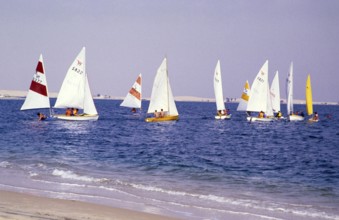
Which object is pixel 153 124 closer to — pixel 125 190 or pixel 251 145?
pixel 251 145

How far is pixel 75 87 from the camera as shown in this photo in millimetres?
61812

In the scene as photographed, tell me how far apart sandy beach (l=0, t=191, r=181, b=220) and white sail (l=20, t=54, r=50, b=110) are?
4557cm

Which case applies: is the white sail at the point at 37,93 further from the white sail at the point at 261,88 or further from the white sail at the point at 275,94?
the white sail at the point at 275,94

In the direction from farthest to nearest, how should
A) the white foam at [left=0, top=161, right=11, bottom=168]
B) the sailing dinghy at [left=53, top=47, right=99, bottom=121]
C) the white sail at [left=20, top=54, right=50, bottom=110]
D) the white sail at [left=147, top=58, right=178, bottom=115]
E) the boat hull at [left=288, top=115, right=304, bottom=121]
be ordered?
the boat hull at [left=288, top=115, right=304, bottom=121] < the white sail at [left=147, top=58, right=178, bottom=115] < the sailing dinghy at [left=53, top=47, right=99, bottom=121] < the white sail at [left=20, top=54, right=50, bottom=110] < the white foam at [left=0, top=161, right=11, bottom=168]

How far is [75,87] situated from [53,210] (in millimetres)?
48703

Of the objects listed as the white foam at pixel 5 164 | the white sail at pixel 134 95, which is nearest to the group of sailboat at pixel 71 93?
the white sail at pixel 134 95

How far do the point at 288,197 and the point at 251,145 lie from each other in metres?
23.7

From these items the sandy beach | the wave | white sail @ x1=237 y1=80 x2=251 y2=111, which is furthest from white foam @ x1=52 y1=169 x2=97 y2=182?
white sail @ x1=237 y1=80 x2=251 y2=111

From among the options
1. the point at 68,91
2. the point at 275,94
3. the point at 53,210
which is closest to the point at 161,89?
the point at 68,91

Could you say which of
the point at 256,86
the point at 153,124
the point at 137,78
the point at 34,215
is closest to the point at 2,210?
the point at 34,215

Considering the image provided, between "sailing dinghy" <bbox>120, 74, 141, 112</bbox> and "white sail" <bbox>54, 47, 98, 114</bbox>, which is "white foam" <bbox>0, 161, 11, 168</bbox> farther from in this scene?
"sailing dinghy" <bbox>120, 74, 141, 112</bbox>

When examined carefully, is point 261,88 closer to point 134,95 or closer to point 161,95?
point 161,95

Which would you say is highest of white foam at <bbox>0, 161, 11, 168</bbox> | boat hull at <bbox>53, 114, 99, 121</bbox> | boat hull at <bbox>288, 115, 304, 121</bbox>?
boat hull at <bbox>53, 114, 99, 121</bbox>

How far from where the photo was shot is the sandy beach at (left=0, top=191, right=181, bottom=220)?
12852mm
